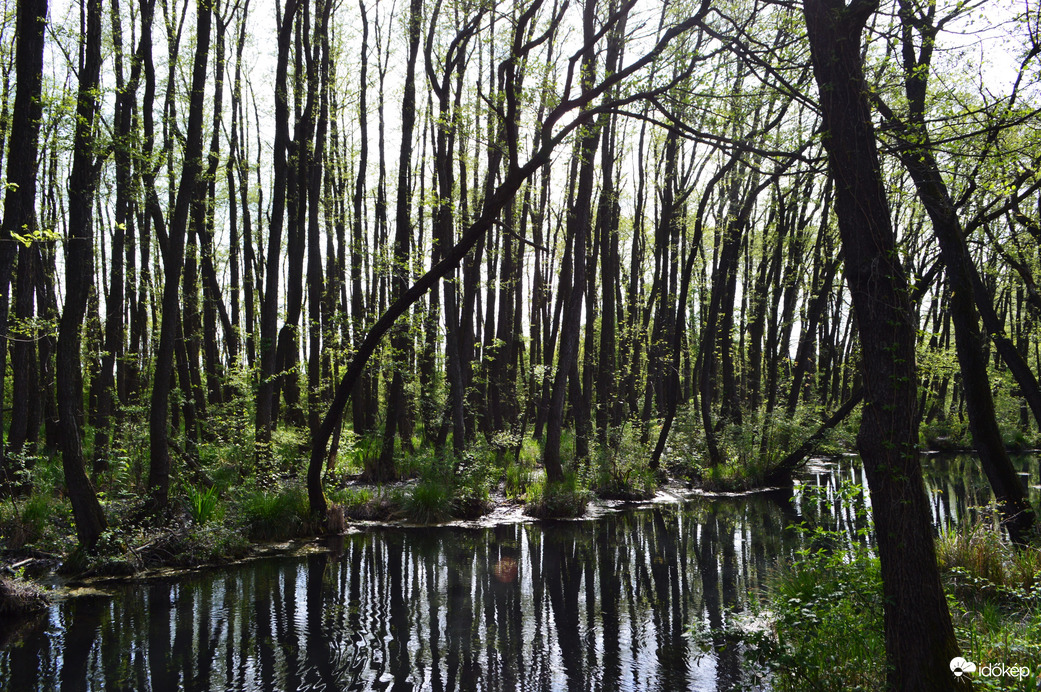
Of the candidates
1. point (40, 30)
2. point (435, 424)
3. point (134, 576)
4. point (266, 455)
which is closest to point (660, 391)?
point (435, 424)

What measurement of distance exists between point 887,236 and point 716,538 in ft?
29.6

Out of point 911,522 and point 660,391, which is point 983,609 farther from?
point 660,391

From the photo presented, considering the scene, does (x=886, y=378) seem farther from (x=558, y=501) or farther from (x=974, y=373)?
(x=558, y=501)

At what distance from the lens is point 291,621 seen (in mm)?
7863

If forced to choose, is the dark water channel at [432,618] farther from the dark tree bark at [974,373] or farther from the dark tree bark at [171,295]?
the dark tree bark at [171,295]

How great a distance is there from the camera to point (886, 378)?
4355 mm

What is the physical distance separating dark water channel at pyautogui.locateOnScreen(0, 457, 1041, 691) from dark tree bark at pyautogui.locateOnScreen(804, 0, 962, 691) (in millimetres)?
822

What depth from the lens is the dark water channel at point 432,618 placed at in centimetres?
629

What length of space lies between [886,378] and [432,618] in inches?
233

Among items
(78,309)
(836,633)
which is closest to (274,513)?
(78,309)

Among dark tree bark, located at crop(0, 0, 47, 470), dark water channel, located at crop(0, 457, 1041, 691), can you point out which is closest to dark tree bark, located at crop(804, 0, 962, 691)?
dark water channel, located at crop(0, 457, 1041, 691)

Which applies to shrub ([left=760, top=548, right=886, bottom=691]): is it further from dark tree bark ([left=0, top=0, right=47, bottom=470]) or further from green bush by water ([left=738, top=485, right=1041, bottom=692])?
dark tree bark ([left=0, top=0, right=47, bottom=470])

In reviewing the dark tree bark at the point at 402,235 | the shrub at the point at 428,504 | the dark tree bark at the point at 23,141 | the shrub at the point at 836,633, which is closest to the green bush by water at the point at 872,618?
the shrub at the point at 836,633

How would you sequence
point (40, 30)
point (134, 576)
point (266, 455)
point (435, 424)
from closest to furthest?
1. point (40, 30)
2. point (134, 576)
3. point (266, 455)
4. point (435, 424)
